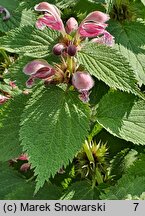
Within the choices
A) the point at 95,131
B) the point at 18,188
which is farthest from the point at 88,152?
the point at 18,188

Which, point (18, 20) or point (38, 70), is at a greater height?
point (38, 70)

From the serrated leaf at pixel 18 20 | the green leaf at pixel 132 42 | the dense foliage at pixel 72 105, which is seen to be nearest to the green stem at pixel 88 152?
the dense foliage at pixel 72 105

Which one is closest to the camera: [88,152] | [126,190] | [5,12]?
[126,190]

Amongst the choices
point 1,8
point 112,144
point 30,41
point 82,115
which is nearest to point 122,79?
point 82,115

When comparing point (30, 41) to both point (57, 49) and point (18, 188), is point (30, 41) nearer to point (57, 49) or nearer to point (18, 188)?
point (57, 49)

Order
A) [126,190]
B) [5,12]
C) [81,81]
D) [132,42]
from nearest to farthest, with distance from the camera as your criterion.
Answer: [81,81] < [126,190] < [132,42] < [5,12]

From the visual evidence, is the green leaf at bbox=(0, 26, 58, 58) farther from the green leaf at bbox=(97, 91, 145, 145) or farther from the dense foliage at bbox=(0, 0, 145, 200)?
the green leaf at bbox=(97, 91, 145, 145)

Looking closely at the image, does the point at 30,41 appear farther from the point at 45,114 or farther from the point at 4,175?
the point at 4,175
